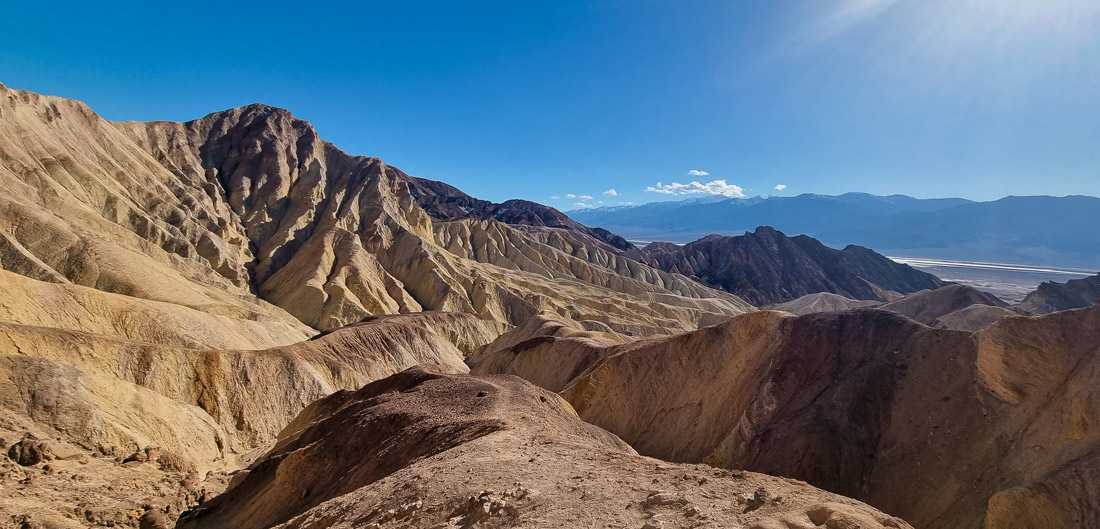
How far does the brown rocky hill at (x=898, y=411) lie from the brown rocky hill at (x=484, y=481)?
7.01 meters

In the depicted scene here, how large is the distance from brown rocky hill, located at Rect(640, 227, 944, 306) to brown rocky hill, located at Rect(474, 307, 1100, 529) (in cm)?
9598

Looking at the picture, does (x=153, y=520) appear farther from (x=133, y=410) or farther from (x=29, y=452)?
(x=133, y=410)

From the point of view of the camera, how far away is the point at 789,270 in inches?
4887

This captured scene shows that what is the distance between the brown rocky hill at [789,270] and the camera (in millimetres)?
A: 117875

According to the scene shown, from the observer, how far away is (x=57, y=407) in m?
19.0

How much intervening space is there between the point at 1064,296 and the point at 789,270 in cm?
6382

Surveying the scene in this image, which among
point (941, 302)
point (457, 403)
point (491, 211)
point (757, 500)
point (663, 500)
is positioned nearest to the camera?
point (757, 500)

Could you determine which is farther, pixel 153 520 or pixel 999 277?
pixel 999 277

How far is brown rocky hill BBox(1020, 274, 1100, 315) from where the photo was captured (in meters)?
59.0

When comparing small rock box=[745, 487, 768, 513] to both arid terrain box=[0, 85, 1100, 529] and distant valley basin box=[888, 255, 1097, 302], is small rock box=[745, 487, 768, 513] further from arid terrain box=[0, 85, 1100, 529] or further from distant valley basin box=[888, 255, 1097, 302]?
distant valley basin box=[888, 255, 1097, 302]

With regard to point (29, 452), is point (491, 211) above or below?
above

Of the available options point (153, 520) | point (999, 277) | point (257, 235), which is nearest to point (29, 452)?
point (153, 520)

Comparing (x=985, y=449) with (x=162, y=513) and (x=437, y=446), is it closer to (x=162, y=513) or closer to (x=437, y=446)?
(x=437, y=446)

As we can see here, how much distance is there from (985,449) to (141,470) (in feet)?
91.4
